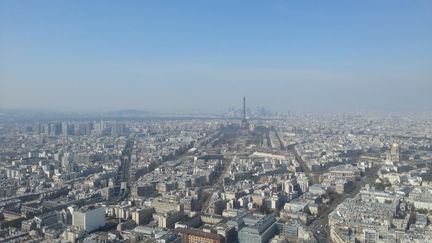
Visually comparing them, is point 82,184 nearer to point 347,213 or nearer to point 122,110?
point 347,213

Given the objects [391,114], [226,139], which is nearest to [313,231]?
[226,139]

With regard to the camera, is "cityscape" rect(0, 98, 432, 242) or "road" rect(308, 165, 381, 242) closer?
"cityscape" rect(0, 98, 432, 242)

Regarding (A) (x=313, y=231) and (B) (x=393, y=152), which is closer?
(A) (x=313, y=231)

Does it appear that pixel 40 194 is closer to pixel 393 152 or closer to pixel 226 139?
pixel 393 152

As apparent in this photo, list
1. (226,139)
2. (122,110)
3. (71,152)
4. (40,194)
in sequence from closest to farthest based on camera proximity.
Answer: (40,194) < (71,152) < (226,139) < (122,110)

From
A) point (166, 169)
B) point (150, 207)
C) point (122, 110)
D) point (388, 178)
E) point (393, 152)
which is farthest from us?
point (122, 110)

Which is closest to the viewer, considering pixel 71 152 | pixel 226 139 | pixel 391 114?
pixel 71 152

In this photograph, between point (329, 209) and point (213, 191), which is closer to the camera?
point (329, 209)

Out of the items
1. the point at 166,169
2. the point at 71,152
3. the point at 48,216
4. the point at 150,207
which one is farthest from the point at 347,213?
the point at 71,152

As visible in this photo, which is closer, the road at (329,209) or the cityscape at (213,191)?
the cityscape at (213,191)
